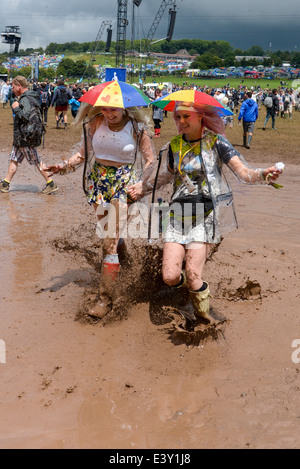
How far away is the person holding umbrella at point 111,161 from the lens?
14.2 ft

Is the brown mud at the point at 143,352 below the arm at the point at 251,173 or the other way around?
below

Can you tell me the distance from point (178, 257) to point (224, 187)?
2.23ft

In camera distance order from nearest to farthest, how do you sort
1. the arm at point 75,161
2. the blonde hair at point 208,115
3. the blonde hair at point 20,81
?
the blonde hair at point 208,115, the arm at point 75,161, the blonde hair at point 20,81

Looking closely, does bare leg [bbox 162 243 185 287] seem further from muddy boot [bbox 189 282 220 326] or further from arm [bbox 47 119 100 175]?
arm [bbox 47 119 100 175]

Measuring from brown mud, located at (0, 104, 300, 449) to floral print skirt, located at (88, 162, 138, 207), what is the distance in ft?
2.68

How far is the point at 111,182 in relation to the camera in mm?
4418

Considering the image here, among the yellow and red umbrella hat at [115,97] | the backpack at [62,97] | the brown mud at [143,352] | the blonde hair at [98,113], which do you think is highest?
the yellow and red umbrella hat at [115,97]

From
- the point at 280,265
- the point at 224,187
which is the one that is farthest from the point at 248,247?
the point at 224,187

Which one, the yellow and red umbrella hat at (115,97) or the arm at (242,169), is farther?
the yellow and red umbrella hat at (115,97)

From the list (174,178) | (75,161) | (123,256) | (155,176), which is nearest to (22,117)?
(75,161)

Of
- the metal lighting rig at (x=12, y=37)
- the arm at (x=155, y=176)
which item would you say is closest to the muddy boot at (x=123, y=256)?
the arm at (x=155, y=176)

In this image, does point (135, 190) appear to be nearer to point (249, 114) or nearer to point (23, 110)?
point (23, 110)

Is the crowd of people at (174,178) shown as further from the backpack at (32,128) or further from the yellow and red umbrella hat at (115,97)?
the backpack at (32,128)
